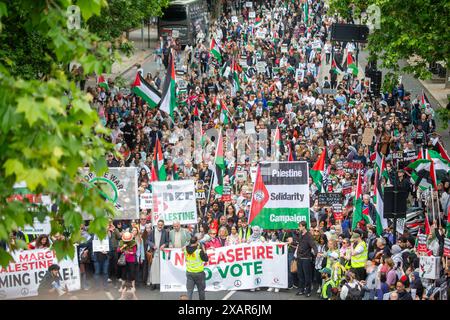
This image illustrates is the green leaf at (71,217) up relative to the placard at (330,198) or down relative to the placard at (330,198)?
up

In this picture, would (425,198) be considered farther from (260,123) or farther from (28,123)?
(28,123)

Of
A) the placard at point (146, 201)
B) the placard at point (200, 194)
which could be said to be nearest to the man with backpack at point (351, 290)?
the placard at point (146, 201)

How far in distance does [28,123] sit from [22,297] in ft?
27.8

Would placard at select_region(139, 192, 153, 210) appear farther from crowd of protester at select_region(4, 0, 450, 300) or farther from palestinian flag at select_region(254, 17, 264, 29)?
palestinian flag at select_region(254, 17, 264, 29)

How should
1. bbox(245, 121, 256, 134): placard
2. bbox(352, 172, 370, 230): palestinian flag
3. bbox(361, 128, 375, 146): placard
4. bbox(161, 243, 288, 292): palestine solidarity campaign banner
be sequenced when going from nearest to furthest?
bbox(161, 243, 288, 292): palestine solidarity campaign banner < bbox(352, 172, 370, 230): palestinian flag < bbox(361, 128, 375, 146): placard < bbox(245, 121, 256, 134): placard

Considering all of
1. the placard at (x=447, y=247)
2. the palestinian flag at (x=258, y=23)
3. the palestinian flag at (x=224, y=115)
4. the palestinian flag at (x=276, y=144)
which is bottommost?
the placard at (x=447, y=247)

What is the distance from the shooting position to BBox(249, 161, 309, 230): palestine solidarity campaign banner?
58.0ft

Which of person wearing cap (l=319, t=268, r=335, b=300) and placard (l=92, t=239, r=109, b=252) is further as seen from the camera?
placard (l=92, t=239, r=109, b=252)

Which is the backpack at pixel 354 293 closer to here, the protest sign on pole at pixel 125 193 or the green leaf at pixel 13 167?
the protest sign on pole at pixel 125 193

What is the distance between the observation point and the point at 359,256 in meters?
16.5

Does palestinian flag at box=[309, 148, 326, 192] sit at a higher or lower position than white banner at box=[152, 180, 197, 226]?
higher

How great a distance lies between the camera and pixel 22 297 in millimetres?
16609

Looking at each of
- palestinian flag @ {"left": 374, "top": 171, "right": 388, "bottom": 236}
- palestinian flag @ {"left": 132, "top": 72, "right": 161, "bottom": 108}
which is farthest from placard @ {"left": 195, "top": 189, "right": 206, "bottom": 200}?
palestinian flag @ {"left": 132, "top": 72, "right": 161, "bottom": 108}

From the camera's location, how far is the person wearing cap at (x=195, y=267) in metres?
16.2
